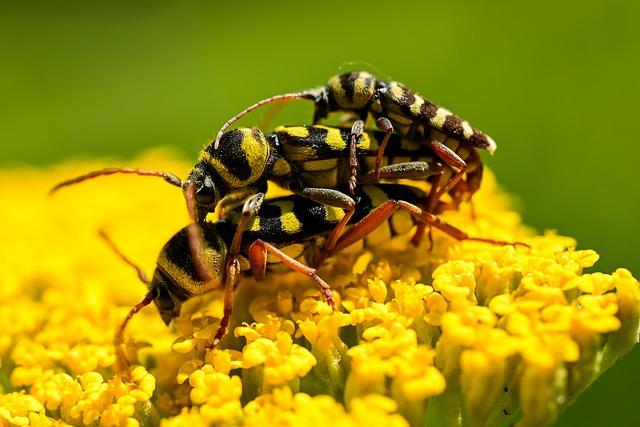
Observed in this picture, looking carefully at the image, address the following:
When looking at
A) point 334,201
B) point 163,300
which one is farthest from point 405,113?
point 163,300

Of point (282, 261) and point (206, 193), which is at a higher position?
point (206, 193)

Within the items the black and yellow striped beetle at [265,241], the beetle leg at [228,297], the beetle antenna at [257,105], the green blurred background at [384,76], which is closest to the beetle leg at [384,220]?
the black and yellow striped beetle at [265,241]

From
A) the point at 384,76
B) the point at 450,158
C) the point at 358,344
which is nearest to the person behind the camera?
the point at 358,344

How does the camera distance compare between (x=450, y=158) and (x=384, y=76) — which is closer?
(x=450, y=158)

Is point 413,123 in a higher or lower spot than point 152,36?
higher

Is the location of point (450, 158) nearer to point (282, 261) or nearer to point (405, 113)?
point (405, 113)

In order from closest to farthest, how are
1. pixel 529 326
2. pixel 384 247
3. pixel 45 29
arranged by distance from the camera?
pixel 529 326
pixel 384 247
pixel 45 29

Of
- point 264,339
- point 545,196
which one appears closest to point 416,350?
point 264,339

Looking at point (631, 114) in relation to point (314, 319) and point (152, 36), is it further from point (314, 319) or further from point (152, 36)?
point (152, 36)
